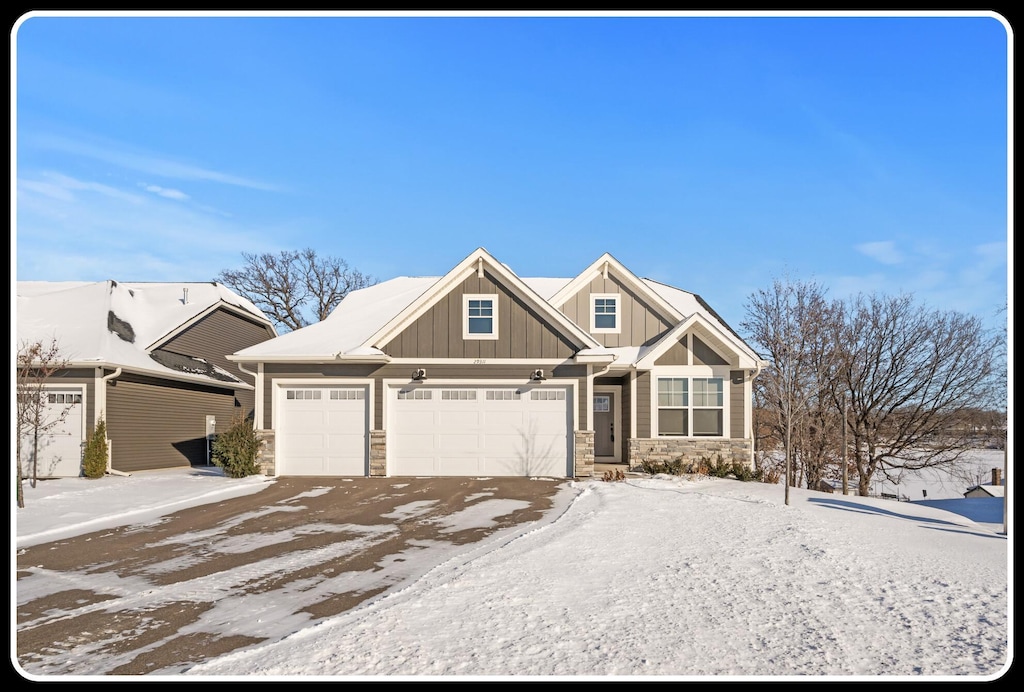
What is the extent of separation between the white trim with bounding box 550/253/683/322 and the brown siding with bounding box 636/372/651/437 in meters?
2.32

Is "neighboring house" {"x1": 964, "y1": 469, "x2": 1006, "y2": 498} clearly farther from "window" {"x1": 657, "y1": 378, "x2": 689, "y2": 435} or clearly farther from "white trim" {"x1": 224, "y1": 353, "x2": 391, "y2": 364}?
"white trim" {"x1": 224, "y1": 353, "x2": 391, "y2": 364}

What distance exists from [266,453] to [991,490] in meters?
19.2

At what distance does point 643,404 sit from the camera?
17.9m

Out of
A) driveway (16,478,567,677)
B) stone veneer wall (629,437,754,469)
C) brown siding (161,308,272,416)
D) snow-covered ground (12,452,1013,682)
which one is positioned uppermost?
brown siding (161,308,272,416)

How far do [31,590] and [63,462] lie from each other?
39.8 feet

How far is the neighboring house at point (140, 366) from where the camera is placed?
17.4m

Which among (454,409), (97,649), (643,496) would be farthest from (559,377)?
(97,649)

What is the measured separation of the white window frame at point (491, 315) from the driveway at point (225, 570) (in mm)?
4512

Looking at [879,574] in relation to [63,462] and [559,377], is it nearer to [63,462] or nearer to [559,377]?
[559,377]

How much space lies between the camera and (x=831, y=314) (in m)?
26.2

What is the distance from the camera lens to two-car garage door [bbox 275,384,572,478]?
54.9 feet

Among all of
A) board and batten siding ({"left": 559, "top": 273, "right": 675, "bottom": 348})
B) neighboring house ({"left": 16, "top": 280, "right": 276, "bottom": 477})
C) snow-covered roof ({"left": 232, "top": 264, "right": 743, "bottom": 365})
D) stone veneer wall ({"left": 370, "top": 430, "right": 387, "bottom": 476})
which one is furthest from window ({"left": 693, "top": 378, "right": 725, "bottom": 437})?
neighboring house ({"left": 16, "top": 280, "right": 276, "bottom": 477})

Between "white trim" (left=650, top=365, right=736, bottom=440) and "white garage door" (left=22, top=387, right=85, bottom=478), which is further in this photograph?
"white trim" (left=650, top=365, right=736, bottom=440)

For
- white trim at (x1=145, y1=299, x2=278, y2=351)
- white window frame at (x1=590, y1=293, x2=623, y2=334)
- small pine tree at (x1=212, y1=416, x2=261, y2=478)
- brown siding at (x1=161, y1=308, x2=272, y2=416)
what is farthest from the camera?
brown siding at (x1=161, y1=308, x2=272, y2=416)
